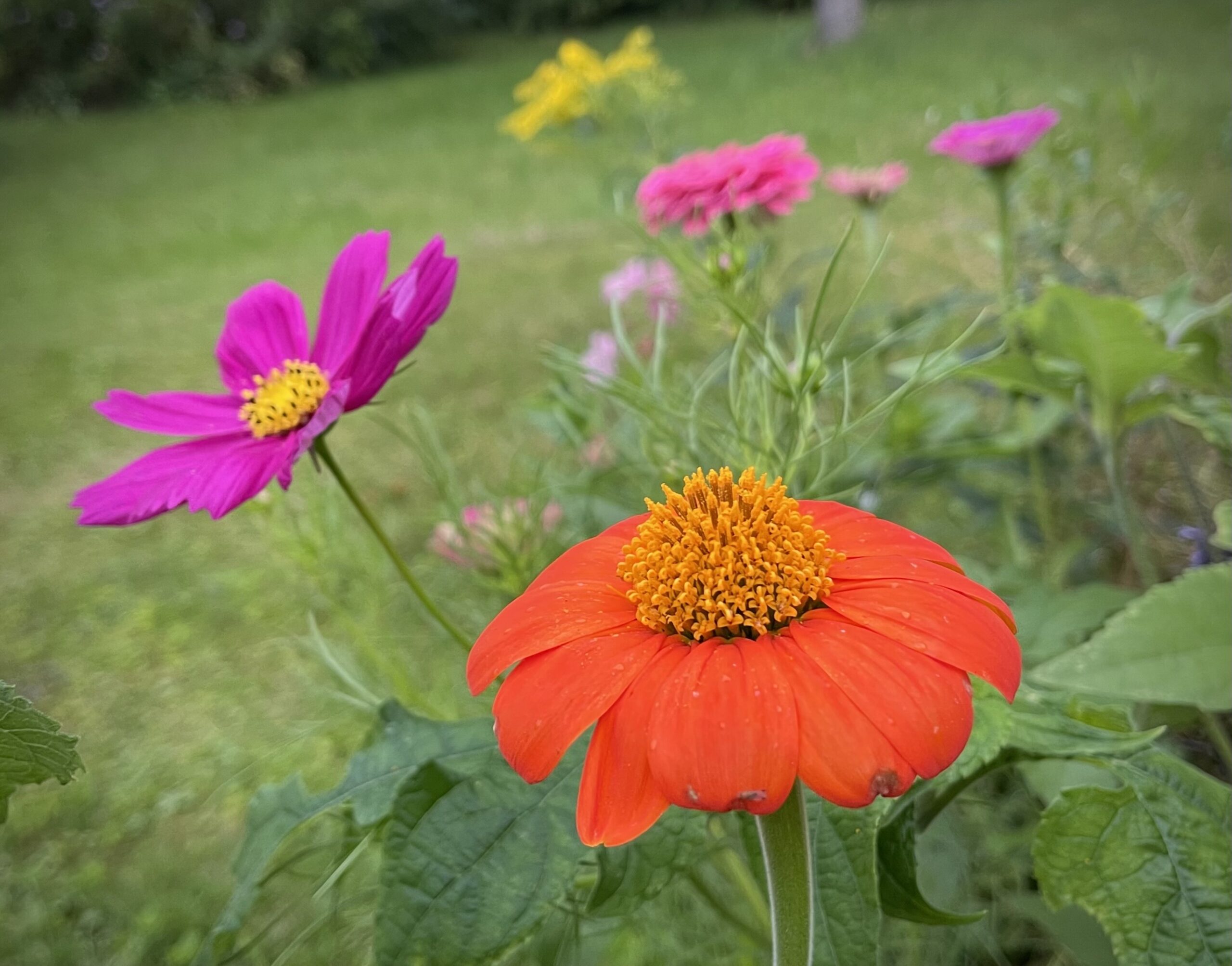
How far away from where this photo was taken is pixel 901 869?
293mm

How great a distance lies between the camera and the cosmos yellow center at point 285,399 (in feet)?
1.14

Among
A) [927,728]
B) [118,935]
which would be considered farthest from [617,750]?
[118,935]

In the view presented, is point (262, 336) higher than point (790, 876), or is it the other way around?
point (262, 336)

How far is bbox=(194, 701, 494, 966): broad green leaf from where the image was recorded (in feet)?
0.98

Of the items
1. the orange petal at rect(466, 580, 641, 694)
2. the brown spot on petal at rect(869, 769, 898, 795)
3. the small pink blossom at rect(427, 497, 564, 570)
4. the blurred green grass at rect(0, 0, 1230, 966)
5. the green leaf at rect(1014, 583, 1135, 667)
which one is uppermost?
the orange petal at rect(466, 580, 641, 694)

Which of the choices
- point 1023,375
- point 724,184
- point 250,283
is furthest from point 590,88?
point 250,283

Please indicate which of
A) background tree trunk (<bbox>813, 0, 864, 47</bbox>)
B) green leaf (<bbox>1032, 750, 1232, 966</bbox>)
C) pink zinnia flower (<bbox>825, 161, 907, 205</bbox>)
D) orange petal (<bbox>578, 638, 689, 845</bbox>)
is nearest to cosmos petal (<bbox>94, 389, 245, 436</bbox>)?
orange petal (<bbox>578, 638, 689, 845</bbox>)

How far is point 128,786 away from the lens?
92 centimetres

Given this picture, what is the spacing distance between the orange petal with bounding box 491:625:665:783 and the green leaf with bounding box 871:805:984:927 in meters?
0.12

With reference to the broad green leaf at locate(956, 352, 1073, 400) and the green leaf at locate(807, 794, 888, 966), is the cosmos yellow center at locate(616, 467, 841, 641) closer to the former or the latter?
the green leaf at locate(807, 794, 888, 966)

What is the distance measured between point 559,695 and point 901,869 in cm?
15

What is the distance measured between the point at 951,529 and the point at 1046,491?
0.11 meters

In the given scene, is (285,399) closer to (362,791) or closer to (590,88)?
(362,791)

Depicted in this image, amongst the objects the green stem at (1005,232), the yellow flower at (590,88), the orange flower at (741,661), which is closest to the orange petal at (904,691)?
the orange flower at (741,661)
